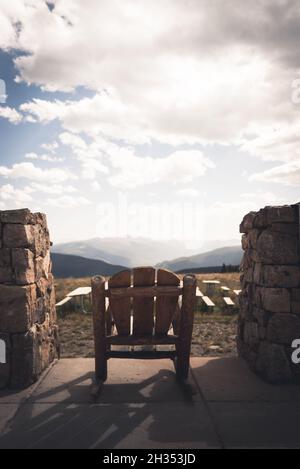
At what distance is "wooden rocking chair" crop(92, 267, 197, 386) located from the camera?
3.82m

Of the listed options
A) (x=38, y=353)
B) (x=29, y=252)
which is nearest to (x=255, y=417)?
(x=38, y=353)

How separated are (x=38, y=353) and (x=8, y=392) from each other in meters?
0.52

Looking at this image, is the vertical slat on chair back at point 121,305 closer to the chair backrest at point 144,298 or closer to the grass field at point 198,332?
the chair backrest at point 144,298

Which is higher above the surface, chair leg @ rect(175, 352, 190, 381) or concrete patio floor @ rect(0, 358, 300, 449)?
chair leg @ rect(175, 352, 190, 381)

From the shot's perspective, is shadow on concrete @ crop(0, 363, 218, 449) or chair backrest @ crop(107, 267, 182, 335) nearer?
shadow on concrete @ crop(0, 363, 218, 449)

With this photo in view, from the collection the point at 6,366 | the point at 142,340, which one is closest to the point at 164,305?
the point at 142,340

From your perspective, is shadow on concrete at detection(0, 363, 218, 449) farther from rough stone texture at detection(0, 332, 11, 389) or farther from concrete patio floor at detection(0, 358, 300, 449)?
rough stone texture at detection(0, 332, 11, 389)

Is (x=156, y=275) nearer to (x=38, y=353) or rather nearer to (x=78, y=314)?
(x=38, y=353)

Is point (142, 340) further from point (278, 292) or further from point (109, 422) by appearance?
point (278, 292)

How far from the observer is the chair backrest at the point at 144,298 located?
3.83 metres

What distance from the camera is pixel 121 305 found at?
3.92m

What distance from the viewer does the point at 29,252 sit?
161 inches

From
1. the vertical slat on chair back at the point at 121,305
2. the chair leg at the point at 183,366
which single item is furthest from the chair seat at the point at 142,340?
the chair leg at the point at 183,366

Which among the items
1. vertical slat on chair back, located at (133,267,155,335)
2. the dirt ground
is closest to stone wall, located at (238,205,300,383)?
vertical slat on chair back, located at (133,267,155,335)
